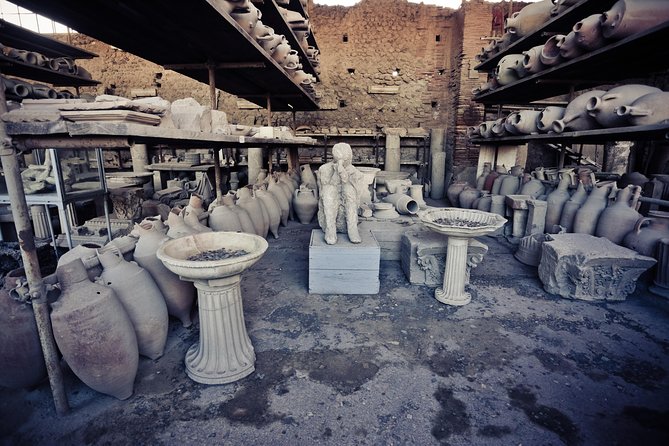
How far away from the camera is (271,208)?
504cm

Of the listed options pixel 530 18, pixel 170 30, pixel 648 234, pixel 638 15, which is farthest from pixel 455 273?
pixel 530 18

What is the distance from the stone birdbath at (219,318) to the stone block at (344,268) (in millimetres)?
1021

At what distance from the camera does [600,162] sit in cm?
1152

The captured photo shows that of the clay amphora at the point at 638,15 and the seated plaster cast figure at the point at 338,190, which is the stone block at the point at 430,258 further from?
the clay amphora at the point at 638,15

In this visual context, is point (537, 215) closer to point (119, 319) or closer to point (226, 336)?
point (226, 336)

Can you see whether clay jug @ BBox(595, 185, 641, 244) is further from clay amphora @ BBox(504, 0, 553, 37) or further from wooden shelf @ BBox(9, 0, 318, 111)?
wooden shelf @ BBox(9, 0, 318, 111)

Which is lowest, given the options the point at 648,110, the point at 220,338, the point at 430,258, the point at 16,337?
the point at 220,338

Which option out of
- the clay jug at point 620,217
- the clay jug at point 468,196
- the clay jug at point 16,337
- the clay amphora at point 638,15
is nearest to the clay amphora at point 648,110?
the clay amphora at point 638,15

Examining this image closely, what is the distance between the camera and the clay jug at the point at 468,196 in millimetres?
6285

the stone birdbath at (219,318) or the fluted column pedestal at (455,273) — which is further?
the fluted column pedestal at (455,273)

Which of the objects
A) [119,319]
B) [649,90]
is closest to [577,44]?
[649,90]

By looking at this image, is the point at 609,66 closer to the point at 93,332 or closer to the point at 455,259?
the point at 455,259

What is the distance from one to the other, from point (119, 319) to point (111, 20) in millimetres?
2274

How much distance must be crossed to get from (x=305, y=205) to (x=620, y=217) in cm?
415
